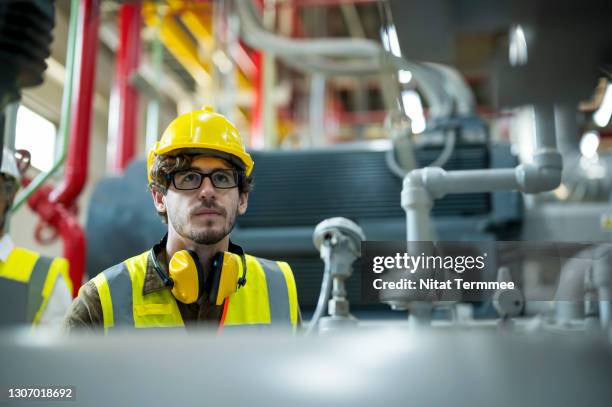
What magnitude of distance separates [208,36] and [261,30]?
4.49ft

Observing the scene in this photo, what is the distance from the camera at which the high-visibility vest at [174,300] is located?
81 cm

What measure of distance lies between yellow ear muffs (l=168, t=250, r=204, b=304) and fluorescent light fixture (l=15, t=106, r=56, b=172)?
0.30 meters

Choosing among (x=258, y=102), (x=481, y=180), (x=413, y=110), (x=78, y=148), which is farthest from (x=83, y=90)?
(x=258, y=102)

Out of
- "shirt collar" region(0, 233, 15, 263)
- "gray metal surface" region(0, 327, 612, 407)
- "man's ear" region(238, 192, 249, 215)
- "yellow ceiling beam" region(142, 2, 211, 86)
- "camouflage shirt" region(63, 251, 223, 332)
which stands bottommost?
"gray metal surface" region(0, 327, 612, 407)

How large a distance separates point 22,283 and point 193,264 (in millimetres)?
286

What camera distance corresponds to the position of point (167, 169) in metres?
0.87

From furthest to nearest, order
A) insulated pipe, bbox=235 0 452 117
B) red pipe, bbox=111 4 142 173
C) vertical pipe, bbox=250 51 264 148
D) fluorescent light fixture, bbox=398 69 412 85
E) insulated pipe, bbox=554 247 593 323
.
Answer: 1. vertical pipe, bbox=250 51 264 148
2. insulated pipe, bbox=235 0 452 117
3. red pipe, bbox=111 4 142 173
4. fluorescent light fixture, bbox=398 69 412 85
5. insulated pipe, bbox=554 247 593 323

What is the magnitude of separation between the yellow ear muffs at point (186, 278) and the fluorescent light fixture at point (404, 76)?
51cm

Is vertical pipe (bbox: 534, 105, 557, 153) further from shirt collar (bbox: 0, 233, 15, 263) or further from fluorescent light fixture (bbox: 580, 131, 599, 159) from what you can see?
shirt collar (bbox: 0, 233, 15, 263)

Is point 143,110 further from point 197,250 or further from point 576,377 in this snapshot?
point 576,377

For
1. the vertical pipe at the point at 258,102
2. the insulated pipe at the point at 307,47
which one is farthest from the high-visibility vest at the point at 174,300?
the vertical pipe at the point at 258,102

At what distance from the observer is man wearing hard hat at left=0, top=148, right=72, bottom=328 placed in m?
0.84

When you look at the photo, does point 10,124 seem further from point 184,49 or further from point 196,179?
point 184,49

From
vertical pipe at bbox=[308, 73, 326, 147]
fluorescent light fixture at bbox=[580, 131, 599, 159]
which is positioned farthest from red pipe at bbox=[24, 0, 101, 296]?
vertical pipe at bbox=[308, 73, 326, 147]
